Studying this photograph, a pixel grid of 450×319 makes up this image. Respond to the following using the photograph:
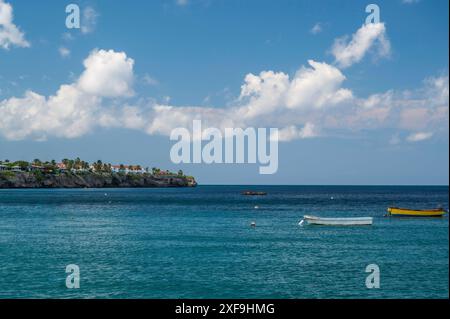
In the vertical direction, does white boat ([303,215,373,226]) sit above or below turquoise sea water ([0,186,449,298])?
above

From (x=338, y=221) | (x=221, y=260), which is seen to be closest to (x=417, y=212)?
(x=338, y=221)

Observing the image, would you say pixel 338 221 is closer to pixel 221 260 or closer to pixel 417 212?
pixel 417 212

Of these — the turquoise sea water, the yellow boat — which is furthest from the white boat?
the yellow boat

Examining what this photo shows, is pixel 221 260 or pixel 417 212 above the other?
pixel 417 212

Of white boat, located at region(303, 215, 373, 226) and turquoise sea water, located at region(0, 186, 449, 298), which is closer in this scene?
turquoise sea water, located at region(0, 186, 449, 298)

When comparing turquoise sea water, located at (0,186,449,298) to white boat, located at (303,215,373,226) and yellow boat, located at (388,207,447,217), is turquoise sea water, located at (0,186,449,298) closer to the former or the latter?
white boat, located at (303,215,373,226)

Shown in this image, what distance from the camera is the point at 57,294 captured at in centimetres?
3406

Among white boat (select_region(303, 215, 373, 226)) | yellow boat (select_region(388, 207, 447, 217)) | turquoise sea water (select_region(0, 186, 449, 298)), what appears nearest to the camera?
turquoise sea water (select_region(0, 186, 449, 298))

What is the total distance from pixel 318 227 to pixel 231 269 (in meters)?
39.6

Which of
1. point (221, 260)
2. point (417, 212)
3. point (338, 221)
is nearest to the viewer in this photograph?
point (221, 260)

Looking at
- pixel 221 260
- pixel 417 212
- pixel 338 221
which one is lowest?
pixel 221 260

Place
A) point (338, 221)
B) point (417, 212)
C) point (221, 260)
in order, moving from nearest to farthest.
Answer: point (221, 260), point (338, 221), point (417, 212)
